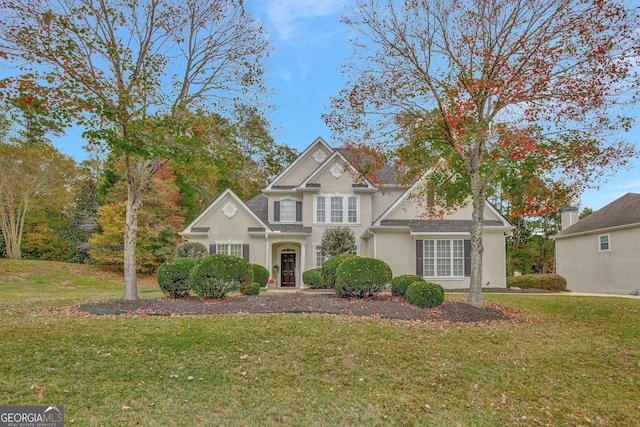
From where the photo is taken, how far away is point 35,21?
31.0 ft

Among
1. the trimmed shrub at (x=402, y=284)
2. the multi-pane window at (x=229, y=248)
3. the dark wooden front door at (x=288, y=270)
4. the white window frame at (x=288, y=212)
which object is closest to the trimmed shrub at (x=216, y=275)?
the trimmed shrub at (x=402, y=284)

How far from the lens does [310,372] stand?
5812 millimetres

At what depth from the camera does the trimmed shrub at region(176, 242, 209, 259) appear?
1811cm

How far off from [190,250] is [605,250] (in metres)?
21.2

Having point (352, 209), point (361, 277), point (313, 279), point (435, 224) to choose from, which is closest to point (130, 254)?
point (361, 277)

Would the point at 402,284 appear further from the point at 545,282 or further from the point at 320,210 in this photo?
the point at 545,282

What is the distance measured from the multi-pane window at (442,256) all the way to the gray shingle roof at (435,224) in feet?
2.11

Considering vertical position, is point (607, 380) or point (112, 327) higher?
point (112, 327)

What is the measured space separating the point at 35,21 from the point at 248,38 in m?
5.26

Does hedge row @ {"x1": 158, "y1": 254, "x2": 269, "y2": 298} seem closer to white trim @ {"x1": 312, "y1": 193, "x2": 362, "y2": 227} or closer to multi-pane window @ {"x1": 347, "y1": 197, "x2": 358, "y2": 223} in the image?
white trim @ {"x1": 312, "y1": 193, "x2": 362, "y2": 227}

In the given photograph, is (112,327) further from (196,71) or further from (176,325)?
(196,71)

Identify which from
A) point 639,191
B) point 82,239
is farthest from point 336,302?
point 82,239

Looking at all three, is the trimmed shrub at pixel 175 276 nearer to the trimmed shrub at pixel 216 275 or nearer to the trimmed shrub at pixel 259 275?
the trimmed shrub at pixel 216 275

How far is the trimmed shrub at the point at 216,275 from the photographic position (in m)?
10.4
